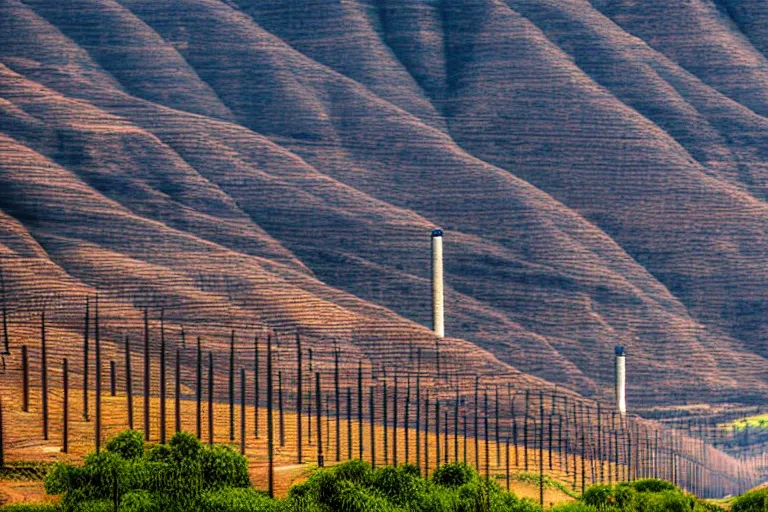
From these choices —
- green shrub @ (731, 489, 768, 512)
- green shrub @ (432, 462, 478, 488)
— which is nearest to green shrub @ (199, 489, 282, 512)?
green shrub @ (432, 462, 478, 488)

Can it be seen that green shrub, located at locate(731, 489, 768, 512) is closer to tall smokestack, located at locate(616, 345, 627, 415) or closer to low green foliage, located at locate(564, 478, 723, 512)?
low green foliage, located at locate(564, 478, 723, 512)

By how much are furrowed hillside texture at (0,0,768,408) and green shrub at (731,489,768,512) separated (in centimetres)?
2600

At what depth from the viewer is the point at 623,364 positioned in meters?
55.2

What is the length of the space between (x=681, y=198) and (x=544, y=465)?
3080cm

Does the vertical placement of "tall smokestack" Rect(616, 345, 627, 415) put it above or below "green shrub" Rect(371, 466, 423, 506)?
below

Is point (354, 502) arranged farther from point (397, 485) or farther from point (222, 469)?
point (222, 469)

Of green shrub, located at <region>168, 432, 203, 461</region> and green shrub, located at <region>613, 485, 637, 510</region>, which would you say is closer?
green shrub, located at <region>613, 485, 637, 510</region>

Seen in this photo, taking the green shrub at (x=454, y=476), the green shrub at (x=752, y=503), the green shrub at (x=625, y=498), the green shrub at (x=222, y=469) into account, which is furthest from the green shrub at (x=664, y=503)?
the green shrub at (x=222, y=469)

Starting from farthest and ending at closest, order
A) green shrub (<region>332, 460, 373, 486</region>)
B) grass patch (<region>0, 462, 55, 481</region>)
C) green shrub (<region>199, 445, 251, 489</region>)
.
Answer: grass patch (<region>0, 462, 55, 481</region>), green shrub (<region>199, 445, 251, 489</region>), green shrub (<region>332, 460, 373, 486</region>)

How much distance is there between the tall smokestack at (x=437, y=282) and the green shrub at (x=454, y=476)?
24956mm

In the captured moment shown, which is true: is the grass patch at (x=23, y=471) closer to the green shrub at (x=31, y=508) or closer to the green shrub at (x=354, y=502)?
the green shrub at (x=31, y=508)

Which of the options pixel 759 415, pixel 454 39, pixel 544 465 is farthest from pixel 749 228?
pixel 544 465

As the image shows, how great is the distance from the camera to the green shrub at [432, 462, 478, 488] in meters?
25.9

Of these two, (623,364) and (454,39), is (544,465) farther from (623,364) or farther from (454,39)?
(454,39)
